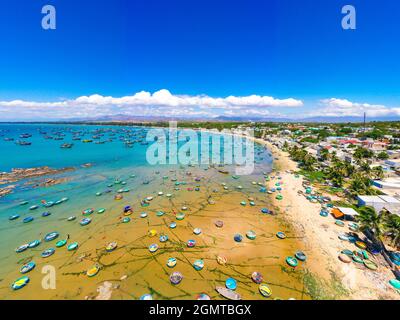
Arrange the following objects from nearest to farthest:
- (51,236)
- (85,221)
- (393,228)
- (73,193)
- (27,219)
A: (393,228), (51,236), (85,221), (27,219), (73,193)

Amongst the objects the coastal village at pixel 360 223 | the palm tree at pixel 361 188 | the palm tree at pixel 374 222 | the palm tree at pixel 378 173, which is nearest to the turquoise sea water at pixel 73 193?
the coastal village at pixel 360 223

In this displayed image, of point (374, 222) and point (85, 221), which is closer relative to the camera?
point (374, 222)

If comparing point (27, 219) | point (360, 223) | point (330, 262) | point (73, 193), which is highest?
point (73, 193)

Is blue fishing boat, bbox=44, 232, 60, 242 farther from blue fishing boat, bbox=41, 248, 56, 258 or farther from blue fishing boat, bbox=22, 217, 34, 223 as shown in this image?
blue fishing boat, bbox=22, 217, 34, 223

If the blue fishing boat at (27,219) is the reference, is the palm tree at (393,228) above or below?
above

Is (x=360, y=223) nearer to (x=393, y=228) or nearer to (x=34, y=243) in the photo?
(x=393, y=228)

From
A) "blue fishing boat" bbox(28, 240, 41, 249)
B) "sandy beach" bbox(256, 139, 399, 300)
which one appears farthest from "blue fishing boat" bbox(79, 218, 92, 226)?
"sandy beach" bbox(256, 139, 399, 300)

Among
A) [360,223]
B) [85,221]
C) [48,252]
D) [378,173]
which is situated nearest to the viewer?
[48,252]

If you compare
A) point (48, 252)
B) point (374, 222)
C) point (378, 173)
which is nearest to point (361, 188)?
point (378, 173)

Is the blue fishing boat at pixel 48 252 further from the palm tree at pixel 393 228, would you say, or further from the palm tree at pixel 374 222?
the palm tree at pixel 393 228

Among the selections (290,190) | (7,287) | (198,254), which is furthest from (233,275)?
(290,190)
